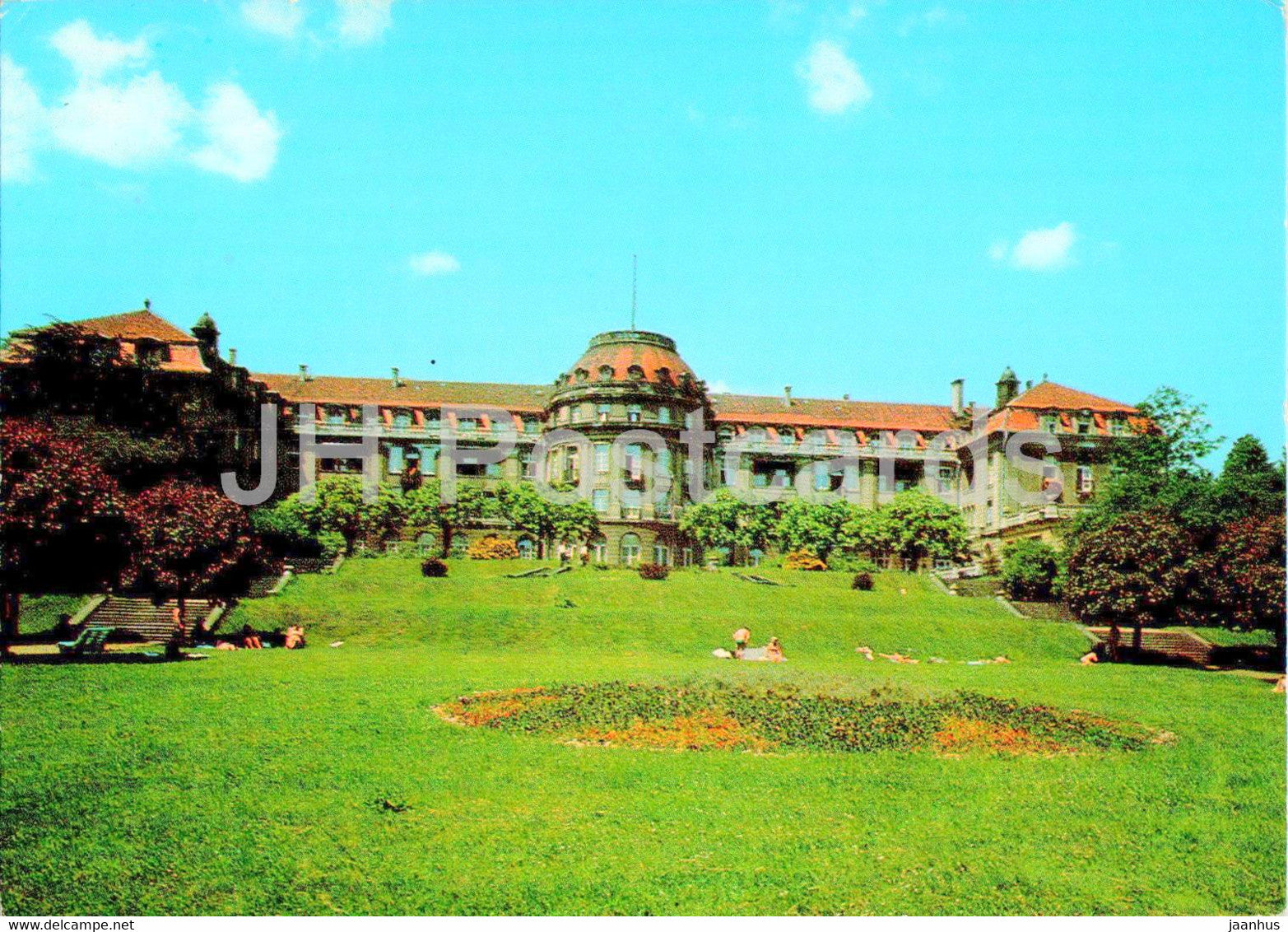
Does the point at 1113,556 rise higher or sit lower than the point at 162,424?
lower

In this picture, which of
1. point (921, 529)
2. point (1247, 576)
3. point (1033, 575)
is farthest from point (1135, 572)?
point (921, 529)

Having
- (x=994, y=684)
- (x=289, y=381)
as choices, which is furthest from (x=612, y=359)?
(x=994, y=684)

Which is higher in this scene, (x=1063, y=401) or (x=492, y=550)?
(x=1063, y=401)

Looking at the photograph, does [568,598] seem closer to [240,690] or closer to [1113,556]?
[1113,556]

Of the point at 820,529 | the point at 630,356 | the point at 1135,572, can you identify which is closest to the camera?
the point at 1135,572

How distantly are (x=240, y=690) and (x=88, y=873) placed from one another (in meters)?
8.81

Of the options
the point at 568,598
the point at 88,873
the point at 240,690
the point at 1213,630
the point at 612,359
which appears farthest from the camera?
the point at 612,359

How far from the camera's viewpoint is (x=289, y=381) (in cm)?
6594

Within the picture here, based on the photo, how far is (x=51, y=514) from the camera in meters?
18.8

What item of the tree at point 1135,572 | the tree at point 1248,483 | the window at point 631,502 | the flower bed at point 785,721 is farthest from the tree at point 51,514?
the window at point 631,502

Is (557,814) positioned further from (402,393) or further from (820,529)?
(402,393)

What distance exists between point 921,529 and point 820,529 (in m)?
5.37

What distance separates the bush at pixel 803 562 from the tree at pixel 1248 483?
19.7 m

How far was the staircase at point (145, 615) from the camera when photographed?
95.2ft
